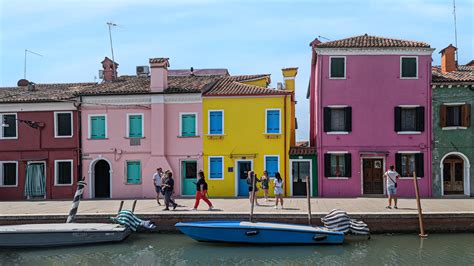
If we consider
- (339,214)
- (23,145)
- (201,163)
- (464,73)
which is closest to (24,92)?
(23,145)

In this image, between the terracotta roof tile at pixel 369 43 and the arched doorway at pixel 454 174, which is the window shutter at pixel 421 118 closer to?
the arched doorway at pixel 454 174

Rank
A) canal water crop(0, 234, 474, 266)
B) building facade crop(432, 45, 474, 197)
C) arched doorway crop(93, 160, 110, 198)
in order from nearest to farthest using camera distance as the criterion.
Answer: canal water crop(0, 234, 474, 266) → building facade crop(432, 45, 474, 197) → arched doorway crop(93, 160, 110, 198)

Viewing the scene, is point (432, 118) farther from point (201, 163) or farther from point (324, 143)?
point (201, 163)

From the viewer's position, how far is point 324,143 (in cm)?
2998

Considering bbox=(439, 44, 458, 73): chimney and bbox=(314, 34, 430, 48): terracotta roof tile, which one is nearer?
bbox=(314, 34, 430, 48): terracotta roof tile

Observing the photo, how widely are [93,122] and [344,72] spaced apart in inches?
557

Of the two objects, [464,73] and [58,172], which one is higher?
[464,73]

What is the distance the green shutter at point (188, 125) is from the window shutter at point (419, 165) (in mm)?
11952

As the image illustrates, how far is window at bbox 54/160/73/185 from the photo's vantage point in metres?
31.3

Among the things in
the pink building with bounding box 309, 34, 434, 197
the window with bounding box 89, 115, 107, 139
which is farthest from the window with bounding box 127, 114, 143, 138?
the pink building with bounding box 309, 34, 434, 197

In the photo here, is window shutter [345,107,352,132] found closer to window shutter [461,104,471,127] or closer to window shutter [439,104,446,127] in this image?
window shutter [439,104,446,127]

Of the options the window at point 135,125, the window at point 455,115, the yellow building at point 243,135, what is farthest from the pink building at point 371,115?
the window at point 135,125

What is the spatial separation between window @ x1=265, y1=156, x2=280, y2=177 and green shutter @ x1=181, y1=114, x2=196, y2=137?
4339 mm

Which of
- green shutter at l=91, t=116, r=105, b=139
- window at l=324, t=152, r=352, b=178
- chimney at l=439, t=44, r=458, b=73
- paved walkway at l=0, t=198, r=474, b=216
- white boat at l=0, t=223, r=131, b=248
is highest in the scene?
chimney at l=439, t=44, r=458, b=73
